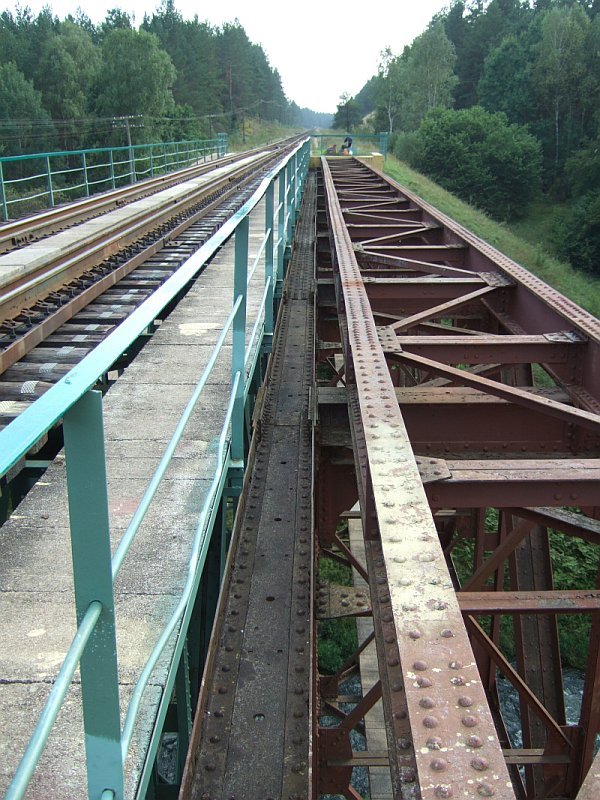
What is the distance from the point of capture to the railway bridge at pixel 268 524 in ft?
4.99

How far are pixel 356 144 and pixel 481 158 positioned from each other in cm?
882

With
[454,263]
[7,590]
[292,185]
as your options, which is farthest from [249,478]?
[292,185]

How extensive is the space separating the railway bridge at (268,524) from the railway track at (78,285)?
42 mm

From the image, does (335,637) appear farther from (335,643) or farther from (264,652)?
(264,652)

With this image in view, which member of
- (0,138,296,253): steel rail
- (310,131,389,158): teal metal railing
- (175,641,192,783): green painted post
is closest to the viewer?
(175,641,192,783): green painted post

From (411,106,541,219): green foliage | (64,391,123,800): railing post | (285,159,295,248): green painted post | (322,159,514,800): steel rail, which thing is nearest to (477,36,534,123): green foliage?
(411,106,541,219): green foliage

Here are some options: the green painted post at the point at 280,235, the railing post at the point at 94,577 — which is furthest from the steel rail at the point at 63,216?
the railing post at the point at 94,577

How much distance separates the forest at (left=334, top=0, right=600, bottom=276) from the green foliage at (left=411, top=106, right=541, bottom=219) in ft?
0.22

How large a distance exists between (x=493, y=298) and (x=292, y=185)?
599 cm

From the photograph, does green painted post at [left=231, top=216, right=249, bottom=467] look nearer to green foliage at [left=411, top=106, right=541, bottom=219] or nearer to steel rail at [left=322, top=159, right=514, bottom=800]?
steel rail at [left=322, top=159, right=514, bottom=800]

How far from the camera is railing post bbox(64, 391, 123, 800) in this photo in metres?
1.21

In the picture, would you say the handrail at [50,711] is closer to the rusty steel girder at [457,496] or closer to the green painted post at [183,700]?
the rusty steel girder at [457,496]

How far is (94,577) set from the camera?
4.29 ft

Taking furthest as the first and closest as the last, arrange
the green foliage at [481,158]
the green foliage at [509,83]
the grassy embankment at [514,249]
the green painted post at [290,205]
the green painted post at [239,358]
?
the green foliage at [509,83]
the green foliage at [481,158]
the grassy embankment at [514,249]
the green painted post at [290,205]
the green painted post at [239,358]
